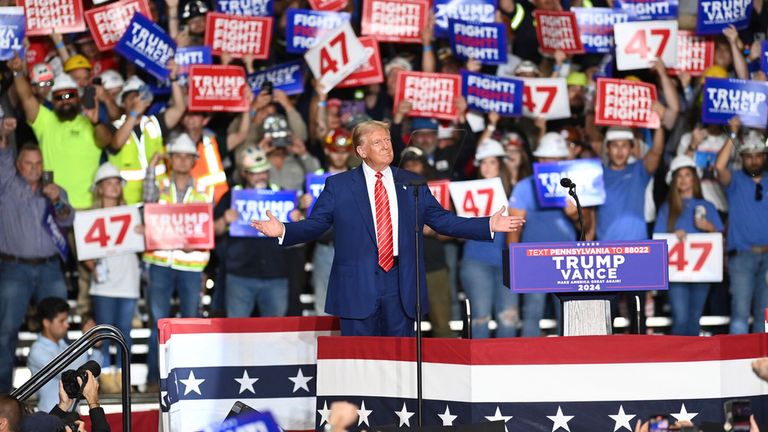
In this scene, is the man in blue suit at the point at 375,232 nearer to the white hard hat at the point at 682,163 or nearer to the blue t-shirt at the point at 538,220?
the blue t-shirt at the point at 538,220

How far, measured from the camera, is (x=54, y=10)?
11680mm

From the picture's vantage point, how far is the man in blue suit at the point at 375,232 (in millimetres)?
7543

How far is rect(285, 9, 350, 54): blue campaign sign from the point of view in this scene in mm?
12070

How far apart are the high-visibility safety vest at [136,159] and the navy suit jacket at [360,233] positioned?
12.4 feet

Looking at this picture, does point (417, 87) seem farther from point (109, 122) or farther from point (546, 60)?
point (109, 122)

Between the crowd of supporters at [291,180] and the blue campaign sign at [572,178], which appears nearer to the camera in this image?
the crowd of supporters at [291,180]

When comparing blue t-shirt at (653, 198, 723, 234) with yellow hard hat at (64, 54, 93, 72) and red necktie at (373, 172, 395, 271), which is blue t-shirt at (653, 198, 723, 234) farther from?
yellow hard hat at (64, 54, 93, 72)

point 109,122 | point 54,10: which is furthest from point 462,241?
point 54,10

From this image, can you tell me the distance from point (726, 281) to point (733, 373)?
15.7 feet

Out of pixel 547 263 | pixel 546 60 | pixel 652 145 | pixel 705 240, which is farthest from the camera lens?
pixel 546 60

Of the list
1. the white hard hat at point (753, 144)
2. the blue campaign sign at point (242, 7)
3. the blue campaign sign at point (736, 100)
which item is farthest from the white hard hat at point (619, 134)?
the blue campaign sign at point (242, 7)

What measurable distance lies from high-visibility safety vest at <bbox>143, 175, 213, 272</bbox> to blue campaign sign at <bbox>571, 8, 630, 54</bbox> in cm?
369

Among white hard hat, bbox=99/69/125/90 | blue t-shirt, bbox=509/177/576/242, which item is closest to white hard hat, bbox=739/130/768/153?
blue t-shirt, bbox=509/177/576/242

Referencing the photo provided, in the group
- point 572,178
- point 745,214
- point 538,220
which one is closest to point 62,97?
point 538,220
